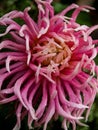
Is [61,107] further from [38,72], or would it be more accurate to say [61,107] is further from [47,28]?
[47,28]

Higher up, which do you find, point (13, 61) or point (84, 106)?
point (13, 61)

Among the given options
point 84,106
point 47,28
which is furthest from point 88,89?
point 47,28

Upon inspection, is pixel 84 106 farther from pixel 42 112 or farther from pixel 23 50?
pixel 23 50

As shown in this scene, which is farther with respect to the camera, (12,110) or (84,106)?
(12,110)
